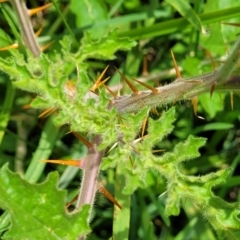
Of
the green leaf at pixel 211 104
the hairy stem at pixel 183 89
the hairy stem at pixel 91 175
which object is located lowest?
the green leaf at pixel 211 104

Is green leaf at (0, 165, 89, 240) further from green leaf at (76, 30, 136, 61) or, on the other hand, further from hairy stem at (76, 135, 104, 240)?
green leaf at (76, 30, 136, 61)

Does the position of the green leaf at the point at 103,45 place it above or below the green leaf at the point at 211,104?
above

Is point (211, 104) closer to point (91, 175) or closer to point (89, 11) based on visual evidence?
point (89, 11)

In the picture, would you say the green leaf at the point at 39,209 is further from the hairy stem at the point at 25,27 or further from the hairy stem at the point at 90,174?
the hairy stem at the point at 25,27

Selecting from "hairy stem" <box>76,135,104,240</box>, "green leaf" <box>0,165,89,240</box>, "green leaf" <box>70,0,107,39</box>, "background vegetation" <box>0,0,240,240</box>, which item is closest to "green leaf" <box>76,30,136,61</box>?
"background vegetation" <box>0,0,240,240</box>

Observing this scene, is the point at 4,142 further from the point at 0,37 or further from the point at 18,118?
the point at 0,37

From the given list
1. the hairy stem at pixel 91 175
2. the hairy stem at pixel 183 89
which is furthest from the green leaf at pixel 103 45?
the hairy stem at pixel 91 175

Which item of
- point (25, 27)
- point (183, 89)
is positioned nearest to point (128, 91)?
point (25, 27)
